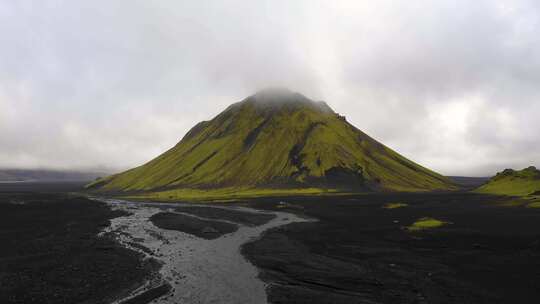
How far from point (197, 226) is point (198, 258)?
2774 cm

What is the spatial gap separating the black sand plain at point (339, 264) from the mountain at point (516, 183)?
93651 mm

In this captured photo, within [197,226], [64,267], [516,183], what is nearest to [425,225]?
[197,226]

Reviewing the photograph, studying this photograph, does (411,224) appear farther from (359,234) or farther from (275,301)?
(275,301)

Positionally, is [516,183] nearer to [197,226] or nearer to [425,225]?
[425,225]

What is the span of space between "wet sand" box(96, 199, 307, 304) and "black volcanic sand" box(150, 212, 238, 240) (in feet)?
0.56

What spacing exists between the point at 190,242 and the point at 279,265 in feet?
65.3

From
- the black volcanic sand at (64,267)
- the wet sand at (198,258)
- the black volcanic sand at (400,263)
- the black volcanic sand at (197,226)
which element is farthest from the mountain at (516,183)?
the black volcanic sand at (64,267)

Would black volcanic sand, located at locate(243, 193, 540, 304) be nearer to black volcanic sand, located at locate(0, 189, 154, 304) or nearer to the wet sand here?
the wet sand

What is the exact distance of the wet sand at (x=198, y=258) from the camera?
30.4 metres

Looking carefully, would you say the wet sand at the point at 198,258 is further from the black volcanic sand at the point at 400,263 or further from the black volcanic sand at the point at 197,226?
the black volcanic sand at the point at 400,263

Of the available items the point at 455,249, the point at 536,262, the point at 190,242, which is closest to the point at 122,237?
the point at 190,242

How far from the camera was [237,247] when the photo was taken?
165 ft

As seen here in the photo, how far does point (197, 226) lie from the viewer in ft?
234

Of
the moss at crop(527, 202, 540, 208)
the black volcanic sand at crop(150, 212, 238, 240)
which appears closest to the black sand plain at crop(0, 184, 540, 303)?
the black volcanic sand at crop(150, 212, 238, 240)
